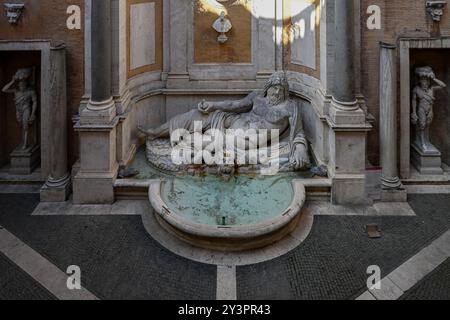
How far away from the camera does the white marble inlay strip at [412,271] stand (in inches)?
244

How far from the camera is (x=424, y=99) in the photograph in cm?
948

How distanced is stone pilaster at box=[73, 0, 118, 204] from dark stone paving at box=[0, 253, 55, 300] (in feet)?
6.58

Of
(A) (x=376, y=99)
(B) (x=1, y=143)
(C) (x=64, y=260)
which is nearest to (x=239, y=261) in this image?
(C) (x=64, y=260)

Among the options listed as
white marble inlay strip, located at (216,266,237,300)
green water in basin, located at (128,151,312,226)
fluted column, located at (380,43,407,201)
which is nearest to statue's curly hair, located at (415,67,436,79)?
fluted column, located at (380,43,407,201)

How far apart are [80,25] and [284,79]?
13.3ft

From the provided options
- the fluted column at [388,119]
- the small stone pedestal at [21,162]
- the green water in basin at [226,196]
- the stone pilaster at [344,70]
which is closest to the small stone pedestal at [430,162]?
the fluted column at [388,119]

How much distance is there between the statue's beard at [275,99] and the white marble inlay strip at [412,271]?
3816mm

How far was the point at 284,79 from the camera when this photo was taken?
9.31 meters

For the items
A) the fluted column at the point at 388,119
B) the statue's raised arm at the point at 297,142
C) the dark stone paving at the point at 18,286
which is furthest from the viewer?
the statue's raised arm at the point at 297,142

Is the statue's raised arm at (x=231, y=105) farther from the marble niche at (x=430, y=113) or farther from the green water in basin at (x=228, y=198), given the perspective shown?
the marble niche at (x=430, y=113)

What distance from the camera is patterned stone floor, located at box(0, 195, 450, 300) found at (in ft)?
20.5

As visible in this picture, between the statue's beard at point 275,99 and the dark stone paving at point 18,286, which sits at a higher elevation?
the statue's beard at point 275,99

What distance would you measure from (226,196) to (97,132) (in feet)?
8.12

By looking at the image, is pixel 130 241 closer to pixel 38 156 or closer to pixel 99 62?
pixel 99 62
